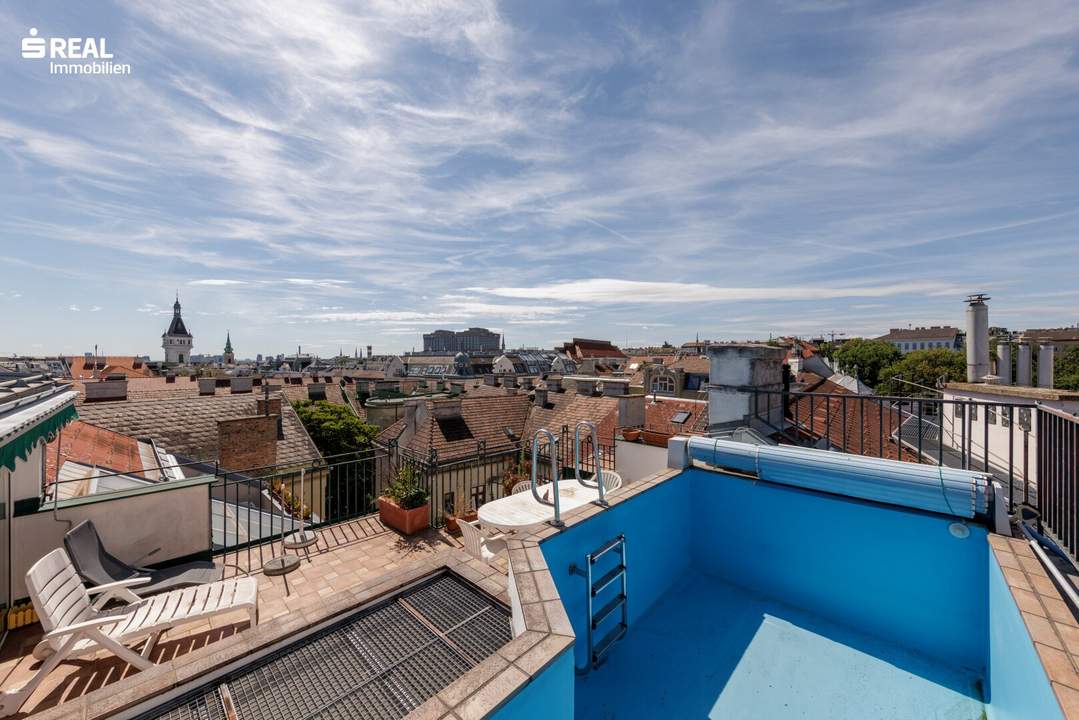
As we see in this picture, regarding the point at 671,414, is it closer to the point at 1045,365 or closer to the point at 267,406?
the point at 267,406

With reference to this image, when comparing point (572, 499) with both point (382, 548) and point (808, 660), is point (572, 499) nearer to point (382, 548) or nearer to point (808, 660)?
point (808, 660)

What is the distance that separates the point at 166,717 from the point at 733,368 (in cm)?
477

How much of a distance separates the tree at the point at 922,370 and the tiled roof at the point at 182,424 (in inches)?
1787

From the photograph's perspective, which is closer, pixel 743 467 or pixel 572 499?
pixel 743 467

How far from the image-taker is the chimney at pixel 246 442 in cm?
1029

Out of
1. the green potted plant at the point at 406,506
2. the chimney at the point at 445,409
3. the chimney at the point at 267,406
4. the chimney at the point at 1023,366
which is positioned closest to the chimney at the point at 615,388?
the chimney at the point at 445,409

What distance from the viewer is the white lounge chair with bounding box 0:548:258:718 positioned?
302cm

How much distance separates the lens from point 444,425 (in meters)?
14.3

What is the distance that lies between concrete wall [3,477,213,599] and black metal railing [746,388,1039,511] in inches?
248

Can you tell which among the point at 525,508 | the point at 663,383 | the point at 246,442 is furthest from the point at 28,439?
the point at 663,383

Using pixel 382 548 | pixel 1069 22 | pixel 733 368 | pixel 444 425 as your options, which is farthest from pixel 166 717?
pixel 444 425

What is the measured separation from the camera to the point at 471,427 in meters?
14.8

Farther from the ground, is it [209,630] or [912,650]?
[912,650]

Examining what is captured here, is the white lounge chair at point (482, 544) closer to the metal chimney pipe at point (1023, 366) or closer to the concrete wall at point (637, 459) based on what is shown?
the concrete wall at point (637, 459)
